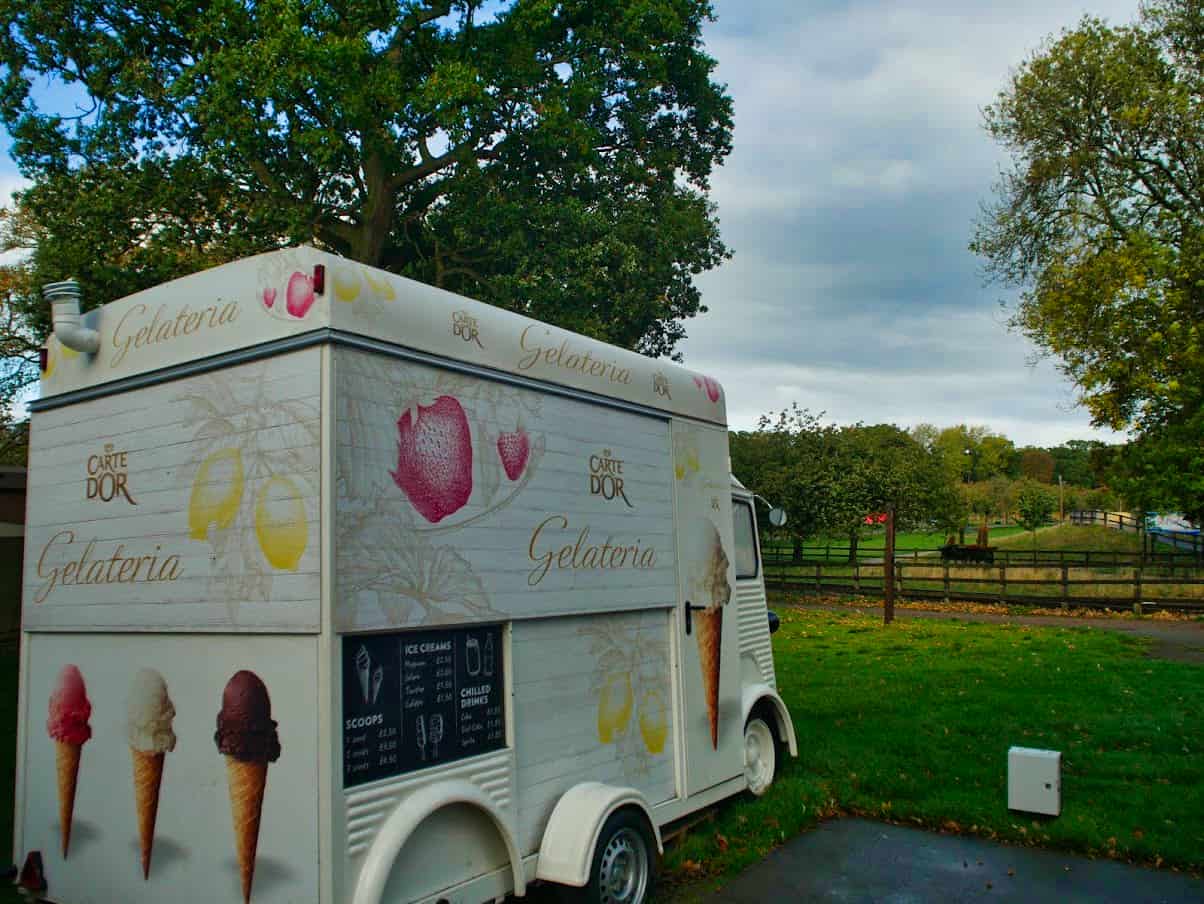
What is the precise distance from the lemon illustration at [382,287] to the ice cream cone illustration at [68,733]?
2.38 m

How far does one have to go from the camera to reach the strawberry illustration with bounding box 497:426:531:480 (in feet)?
15.7

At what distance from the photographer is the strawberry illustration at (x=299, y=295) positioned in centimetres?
399

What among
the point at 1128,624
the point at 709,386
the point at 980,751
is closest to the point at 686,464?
the point at 709,386

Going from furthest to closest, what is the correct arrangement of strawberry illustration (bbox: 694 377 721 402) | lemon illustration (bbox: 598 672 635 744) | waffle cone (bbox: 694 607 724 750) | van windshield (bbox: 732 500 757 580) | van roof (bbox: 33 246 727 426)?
van windshield (bbox: 732 500 757 580), strawberry illustration (bbox: 694 377 721 402), waffle cone (bbox: 694 607 724 750), lemon illustration (bbox: 598 672 635 744), van roof (bbox: 33 246 727 426)

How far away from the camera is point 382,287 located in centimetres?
421

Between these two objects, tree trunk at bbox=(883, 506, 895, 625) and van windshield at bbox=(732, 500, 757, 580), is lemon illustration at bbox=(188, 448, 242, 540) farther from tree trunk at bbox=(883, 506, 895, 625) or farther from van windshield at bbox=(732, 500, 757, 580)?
tree trunk at bbox=(883, 506, 895, 625)

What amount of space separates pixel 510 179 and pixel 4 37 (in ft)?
28.5

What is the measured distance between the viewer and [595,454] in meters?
5.53

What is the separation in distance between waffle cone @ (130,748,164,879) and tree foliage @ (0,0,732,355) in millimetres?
11866

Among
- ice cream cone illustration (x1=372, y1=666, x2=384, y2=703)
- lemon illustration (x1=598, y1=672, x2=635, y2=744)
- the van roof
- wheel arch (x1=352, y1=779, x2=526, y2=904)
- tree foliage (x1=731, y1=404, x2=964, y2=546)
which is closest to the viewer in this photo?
wheel arch (x1=352, y1=779, x2=526, y2=904)

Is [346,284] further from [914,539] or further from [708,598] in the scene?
[914,539]

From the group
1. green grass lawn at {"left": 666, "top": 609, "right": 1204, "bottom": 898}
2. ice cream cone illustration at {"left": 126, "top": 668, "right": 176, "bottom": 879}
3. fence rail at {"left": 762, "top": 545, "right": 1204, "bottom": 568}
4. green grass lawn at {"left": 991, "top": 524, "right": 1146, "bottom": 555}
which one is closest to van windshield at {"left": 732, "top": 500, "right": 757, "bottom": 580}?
green grass lawn at {"left": 666, "top": 609, "right": 1204, "bottom": 898}

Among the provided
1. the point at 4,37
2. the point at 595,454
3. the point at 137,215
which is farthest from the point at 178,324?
the point at 4,37

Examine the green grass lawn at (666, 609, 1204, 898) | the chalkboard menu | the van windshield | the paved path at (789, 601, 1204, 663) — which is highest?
the van windshield
